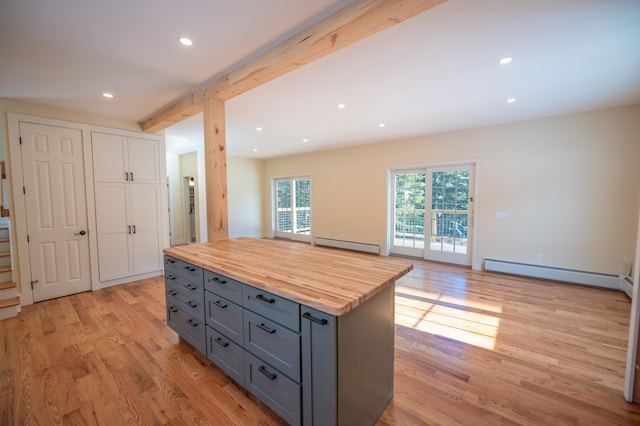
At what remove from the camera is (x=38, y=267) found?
11.0ft

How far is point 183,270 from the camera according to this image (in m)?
2.20

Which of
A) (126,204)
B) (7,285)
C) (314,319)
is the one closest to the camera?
(314,319)

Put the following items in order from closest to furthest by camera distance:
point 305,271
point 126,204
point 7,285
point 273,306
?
point 273,306 → point 305,271 → point 7,285 → point 126,204

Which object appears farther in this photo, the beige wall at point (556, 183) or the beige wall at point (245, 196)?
the beige wall at point (245, 196)

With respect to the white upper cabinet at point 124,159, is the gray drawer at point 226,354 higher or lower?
lower

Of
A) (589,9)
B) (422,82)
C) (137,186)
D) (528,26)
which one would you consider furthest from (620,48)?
(137,186)

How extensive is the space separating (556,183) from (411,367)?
3.92 meters

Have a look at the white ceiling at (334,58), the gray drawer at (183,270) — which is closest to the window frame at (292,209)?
the white ceiling at (334,58)

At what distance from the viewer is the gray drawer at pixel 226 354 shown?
1.70 m

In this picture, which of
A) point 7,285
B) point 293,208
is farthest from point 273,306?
point 293,208

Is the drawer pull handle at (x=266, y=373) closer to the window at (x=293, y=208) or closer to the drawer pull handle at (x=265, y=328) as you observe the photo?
the drawer pull handle at (x=265, y=328)

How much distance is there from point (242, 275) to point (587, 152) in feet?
16.8

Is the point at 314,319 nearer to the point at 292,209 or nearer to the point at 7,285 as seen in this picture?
the point at 7,285

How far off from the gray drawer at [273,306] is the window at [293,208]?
19.3 ft
